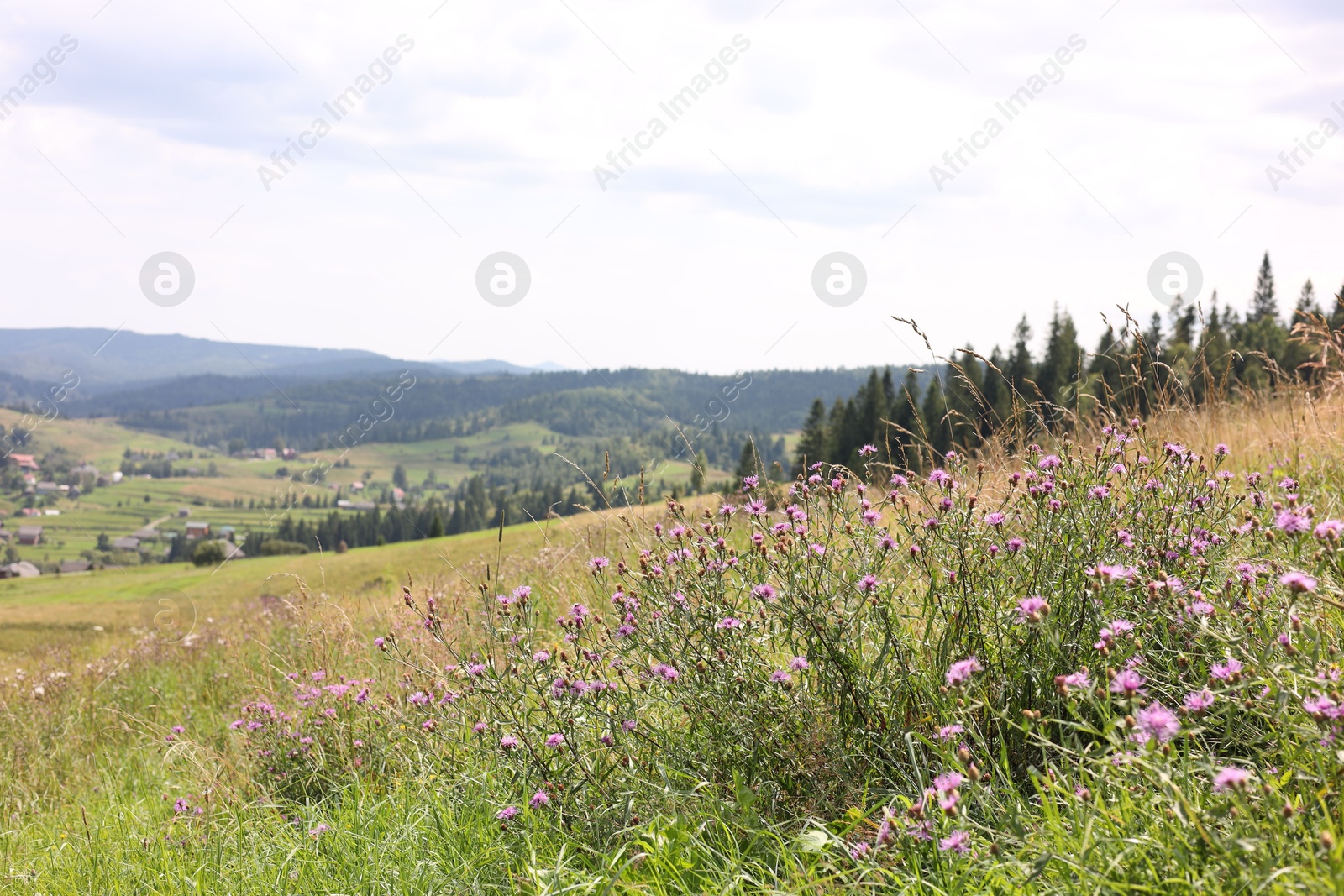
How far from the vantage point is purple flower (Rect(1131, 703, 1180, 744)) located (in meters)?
1.76

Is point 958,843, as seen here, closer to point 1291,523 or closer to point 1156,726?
point 1156,726

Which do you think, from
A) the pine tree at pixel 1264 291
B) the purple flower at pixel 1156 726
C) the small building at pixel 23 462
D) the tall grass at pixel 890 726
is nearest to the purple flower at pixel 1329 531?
the tall grass at pixel 890 726

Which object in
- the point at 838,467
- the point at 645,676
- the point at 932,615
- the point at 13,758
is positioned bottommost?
the point at 13,758

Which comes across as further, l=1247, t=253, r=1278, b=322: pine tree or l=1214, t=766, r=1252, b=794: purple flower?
l=1247, t=253, r=1278, b=322: pine tree

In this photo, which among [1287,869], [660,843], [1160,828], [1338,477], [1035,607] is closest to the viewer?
[1287,869]

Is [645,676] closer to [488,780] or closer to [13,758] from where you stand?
[488,780]

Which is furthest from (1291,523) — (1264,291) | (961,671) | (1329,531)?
(1264,291)

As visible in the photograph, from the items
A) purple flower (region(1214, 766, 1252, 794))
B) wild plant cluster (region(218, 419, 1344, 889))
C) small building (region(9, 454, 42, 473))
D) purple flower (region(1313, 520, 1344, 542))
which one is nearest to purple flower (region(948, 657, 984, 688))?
wild plant cluster (region(218, 419, 1344, 889))

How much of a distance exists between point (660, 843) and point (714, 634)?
77cm

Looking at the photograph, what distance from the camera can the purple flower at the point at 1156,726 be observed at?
176cm

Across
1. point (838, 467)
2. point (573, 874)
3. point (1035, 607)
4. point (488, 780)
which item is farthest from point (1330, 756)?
point (488, 780)

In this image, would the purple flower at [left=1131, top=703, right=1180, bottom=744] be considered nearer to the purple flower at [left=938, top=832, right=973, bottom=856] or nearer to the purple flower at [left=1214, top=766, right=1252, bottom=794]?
the purple flower at [left=1214, top=766, right=1252, bottom=794]

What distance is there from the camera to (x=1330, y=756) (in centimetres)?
201

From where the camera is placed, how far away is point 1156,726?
1.77 metres
